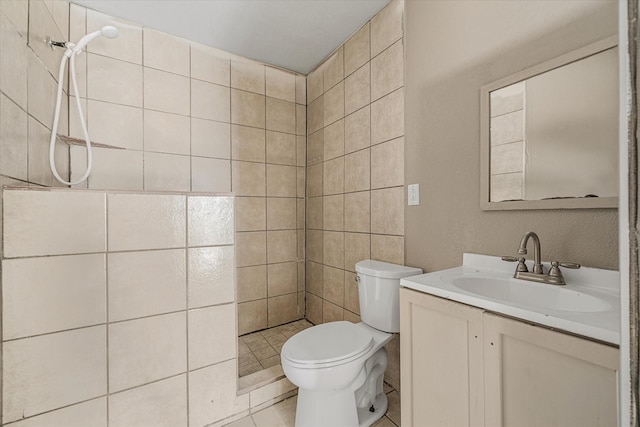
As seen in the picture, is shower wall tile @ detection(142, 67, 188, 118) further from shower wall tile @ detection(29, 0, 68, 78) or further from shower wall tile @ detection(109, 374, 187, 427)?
shower wall tile @ detection(109, 374, 187, 427)

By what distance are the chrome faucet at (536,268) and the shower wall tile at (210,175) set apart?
70.5 inches

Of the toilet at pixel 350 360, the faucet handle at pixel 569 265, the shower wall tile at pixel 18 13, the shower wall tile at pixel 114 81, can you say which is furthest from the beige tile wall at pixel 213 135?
the faucet handle at pixel 569 265

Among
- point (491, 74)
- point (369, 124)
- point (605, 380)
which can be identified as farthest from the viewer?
point (369, 124)

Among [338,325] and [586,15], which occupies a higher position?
[586,15]

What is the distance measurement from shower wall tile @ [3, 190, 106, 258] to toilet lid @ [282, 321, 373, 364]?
91 centimetres

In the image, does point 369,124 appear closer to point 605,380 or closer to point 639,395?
point 605,380

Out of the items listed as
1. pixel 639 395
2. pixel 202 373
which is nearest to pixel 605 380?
pixel 639 395

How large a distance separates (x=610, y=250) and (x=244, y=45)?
2.31 meters

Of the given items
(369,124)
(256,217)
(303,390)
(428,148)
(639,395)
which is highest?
(369,124)

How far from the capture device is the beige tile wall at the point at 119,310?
3.32 feet

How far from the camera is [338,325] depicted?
145 cm

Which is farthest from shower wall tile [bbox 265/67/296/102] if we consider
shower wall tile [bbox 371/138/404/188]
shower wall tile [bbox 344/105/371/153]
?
shower wall tile [bbox 371/138/404/188]

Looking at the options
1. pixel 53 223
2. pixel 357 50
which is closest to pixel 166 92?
pixel 53 223

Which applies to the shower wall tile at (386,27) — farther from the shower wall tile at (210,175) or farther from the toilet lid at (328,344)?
the toilet lid at (328,344)
